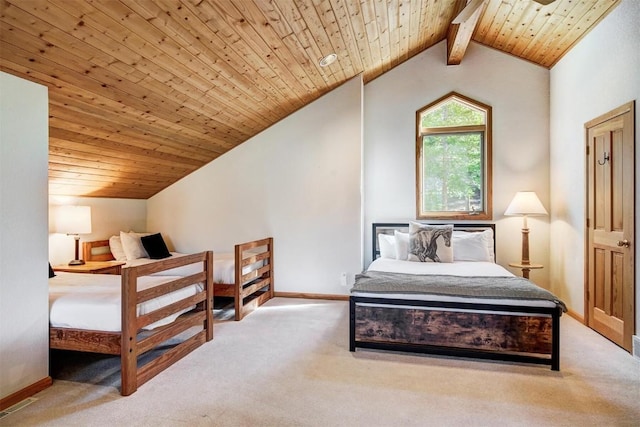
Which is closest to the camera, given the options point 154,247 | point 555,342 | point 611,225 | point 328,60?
point 555,342

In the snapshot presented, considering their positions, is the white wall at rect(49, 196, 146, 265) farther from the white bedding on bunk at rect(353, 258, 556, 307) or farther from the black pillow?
the white bedding on bunk at rect(353, 258, 556, 307)

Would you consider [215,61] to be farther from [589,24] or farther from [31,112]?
[589,24]

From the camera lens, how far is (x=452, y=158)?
5.02m

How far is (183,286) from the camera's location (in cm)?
297

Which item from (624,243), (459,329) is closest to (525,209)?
(624,243)

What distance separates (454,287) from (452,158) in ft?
8.53

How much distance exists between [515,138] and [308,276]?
328 cm

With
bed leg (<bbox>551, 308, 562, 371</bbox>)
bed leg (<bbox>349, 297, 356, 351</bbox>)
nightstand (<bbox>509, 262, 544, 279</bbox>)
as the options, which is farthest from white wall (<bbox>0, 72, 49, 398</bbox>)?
nightstand (<bbox>509, 262, 544, 279</bbox>)

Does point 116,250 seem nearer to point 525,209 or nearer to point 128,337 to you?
point 128,337

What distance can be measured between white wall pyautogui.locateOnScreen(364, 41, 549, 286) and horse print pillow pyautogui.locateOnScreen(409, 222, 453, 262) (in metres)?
0.78

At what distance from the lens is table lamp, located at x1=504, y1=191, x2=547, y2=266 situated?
171 inches

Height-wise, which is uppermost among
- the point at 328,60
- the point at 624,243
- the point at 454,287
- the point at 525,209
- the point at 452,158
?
the point at 328,60

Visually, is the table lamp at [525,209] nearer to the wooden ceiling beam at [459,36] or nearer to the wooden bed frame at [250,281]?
the wooden ceiling beam at [459,36]

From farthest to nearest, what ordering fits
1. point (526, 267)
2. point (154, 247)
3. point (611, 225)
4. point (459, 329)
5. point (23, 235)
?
1. point (154, 247)
2. point (526, 267)
3. point (611, 225)
4. point (459, 329)
5. point (23, 235)
